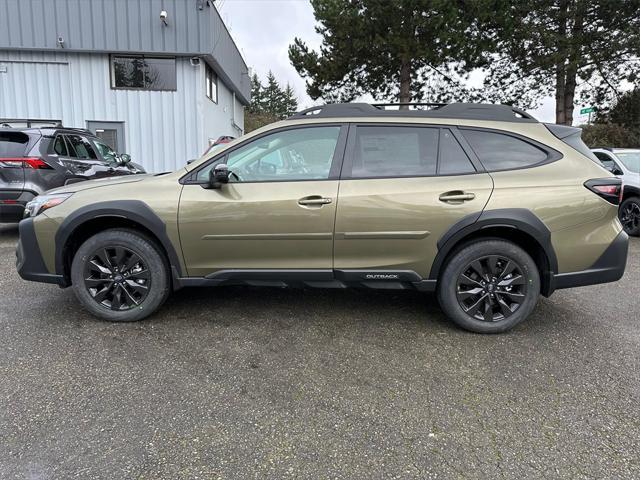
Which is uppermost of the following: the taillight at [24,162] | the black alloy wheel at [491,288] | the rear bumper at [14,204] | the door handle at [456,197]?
the taillight at [24,162]

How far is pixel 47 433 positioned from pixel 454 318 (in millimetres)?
2743

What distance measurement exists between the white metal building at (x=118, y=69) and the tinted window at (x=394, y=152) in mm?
11397

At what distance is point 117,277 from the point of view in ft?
11.8

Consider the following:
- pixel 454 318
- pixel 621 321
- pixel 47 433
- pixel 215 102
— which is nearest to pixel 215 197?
pixel 47 433

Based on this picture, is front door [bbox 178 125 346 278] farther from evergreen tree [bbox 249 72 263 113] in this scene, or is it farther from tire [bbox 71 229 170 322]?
evergreen tree [bbox 249 72 263 113]

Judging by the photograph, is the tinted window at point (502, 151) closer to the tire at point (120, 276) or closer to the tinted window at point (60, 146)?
the tire at point (120, 276)

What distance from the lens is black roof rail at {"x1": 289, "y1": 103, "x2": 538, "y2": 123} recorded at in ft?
11.8

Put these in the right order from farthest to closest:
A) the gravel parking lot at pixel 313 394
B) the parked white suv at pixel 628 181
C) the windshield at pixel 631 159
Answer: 1. the windshield at pixel 631 159
2. the parked white suv at pixel 628 181
3. the gravel parking lot at pixel 313 394

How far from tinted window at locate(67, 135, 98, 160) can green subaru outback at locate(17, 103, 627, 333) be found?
4.31m

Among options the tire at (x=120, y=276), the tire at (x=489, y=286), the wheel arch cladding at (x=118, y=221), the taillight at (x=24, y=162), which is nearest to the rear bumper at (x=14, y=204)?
the taillight at (x=24, y=162)

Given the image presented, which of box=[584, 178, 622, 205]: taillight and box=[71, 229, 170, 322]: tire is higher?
box=[584, 178, 622, 205]: taillight

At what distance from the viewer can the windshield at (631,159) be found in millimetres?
8151

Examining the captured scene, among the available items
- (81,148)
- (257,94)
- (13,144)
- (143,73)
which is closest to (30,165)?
(13,144)

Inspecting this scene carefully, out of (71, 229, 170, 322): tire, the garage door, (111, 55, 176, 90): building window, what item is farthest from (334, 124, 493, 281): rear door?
the garage door
